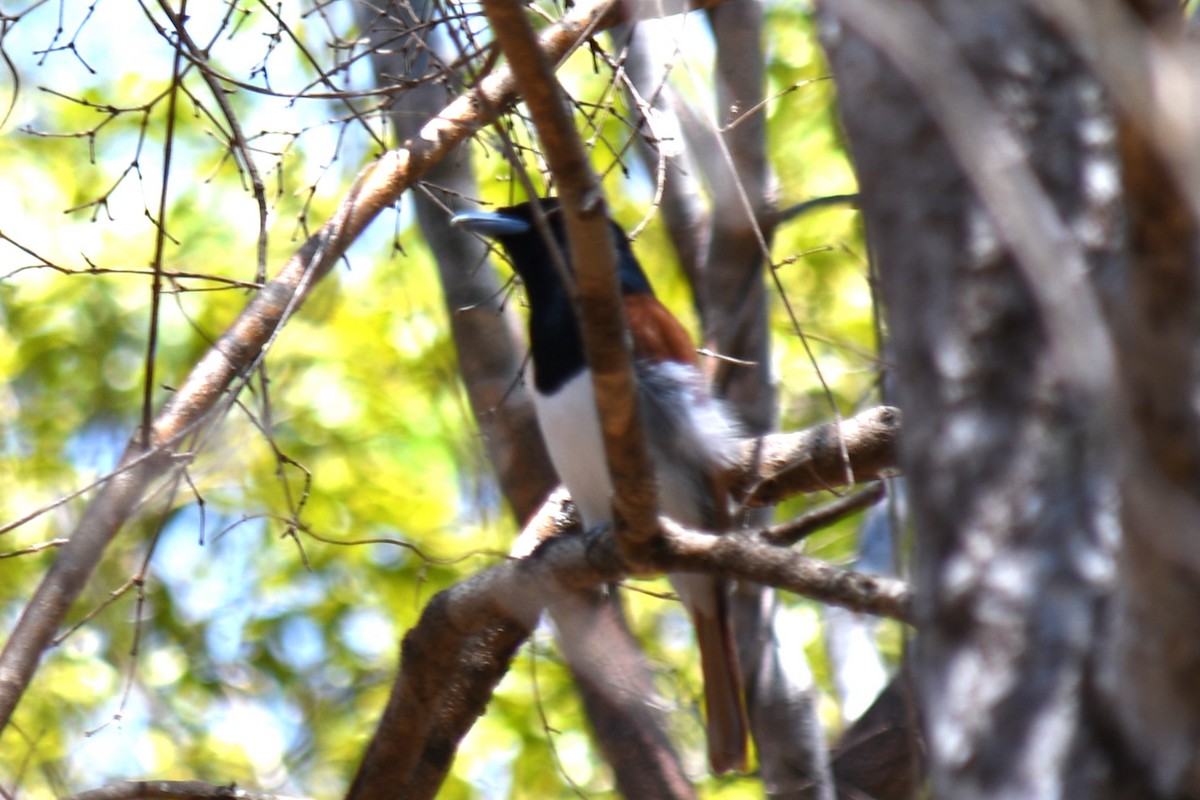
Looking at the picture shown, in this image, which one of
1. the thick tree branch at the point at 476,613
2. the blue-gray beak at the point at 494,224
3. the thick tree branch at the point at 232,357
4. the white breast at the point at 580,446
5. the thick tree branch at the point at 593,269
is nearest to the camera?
the thick tree branch at the point at 593,269

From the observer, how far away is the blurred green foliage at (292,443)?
6316mm

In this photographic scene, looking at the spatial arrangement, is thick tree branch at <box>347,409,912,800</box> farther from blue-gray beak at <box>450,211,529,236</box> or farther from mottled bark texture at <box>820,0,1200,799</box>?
blue-gray beak at <box>450,211,529,236</box>

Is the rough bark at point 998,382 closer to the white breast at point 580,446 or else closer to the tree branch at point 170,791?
the tree branch at point 170,791

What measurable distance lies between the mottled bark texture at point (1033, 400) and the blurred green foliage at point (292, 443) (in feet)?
13.4

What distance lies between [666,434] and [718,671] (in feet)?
2.54

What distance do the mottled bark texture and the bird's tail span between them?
8.48 ft

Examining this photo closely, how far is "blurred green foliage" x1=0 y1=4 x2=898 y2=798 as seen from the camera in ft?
20.7

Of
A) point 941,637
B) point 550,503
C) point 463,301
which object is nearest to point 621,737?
point 550,503

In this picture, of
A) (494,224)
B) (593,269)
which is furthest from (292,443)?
(593,269)

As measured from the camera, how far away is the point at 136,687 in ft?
23.5

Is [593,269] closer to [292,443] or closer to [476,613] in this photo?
[476,613]

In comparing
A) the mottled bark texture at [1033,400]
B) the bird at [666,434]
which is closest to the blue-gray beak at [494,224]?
the bird at [666,434]

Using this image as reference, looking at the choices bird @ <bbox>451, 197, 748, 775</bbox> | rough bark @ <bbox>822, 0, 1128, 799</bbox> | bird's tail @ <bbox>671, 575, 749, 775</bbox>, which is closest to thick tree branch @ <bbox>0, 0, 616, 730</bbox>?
bird @ <bbox>451, 197, 748, 775</bbox>

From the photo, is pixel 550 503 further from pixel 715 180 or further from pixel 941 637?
pixel 941 637
